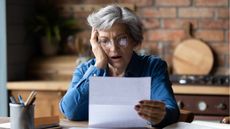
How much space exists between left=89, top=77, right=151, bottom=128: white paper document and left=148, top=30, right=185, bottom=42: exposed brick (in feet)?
7.09

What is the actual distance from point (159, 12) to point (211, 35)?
43 cm

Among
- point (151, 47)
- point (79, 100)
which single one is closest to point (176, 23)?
point (151, 47)

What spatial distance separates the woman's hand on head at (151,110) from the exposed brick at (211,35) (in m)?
2.04

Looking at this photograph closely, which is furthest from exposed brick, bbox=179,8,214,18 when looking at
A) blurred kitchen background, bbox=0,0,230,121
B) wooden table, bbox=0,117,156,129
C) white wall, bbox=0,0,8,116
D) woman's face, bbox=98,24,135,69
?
wooden table, bbox=0,117,156,129

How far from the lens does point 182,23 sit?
13.4ft

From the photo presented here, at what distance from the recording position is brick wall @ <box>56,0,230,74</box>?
3986mm

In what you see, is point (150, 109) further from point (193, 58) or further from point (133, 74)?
point (193, 58)

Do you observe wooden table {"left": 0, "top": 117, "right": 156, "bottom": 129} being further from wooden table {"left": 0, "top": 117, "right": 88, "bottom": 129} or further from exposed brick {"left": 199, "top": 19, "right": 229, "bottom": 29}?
exposed brick {"left": 199, "top": 19, "right": 229, "bottom": 29}

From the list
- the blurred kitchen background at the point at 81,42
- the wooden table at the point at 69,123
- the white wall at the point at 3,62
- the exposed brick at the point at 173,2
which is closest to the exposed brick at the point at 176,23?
the blurred kitchen background at the point at 81,42

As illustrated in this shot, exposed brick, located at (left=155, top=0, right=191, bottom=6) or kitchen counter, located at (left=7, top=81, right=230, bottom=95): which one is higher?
exposed brick, located at (left=155, top=0, right=191, bottom=6)

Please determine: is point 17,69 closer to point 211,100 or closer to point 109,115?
point 211,100

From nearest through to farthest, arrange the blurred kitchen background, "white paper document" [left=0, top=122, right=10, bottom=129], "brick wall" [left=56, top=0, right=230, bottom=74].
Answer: "white paper document" [left=0, top=122, right=10, bottom=129] → the blurred kitchen background → "brick wall" [left=56, top=0, right=230, bottom=74]

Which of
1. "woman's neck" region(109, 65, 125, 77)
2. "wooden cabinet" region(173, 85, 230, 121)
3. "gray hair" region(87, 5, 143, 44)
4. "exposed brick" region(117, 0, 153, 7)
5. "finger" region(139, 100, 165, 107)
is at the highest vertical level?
"exposed brick" region(117, 0, 153, 7)

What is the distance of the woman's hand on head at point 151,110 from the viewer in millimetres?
1949
